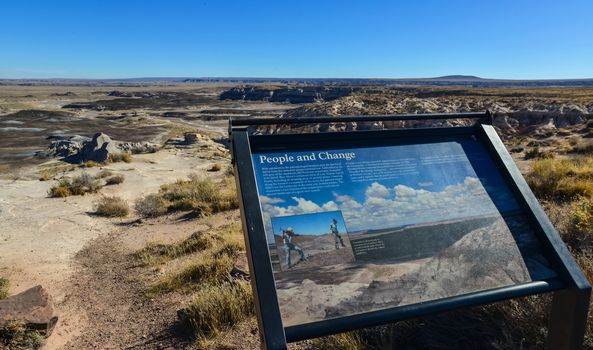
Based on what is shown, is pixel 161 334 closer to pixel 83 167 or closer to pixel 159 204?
pixel 159 204

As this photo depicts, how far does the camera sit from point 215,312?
4.67 m

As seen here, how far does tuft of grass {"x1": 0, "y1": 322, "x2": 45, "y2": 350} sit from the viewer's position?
455 cm

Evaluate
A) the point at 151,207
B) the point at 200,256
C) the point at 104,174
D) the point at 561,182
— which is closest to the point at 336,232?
the point at 200,256

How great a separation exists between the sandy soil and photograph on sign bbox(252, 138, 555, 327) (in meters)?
3.62

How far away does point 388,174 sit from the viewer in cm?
323

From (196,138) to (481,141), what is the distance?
29.9 metres

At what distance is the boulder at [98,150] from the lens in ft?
80.4

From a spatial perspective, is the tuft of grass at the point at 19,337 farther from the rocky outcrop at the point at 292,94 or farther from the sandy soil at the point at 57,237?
the rocky outcrop at the point at 292,94

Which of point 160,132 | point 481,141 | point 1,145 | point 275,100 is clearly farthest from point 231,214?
point 275,100

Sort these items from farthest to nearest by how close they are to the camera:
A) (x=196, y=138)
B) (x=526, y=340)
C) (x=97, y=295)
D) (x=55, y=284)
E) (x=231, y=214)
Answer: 1. (x=196, y=138)
2. (x=231, y=214)
3. (x=55, y=284)
4. (x=97, y=295)
5. (x=526, y=340)

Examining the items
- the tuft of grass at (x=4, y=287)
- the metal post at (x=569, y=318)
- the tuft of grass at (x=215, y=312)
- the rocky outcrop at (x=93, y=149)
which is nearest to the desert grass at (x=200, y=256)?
the tuft of grass at (x=215, y=312)

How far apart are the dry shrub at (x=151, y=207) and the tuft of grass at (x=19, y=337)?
6.34m

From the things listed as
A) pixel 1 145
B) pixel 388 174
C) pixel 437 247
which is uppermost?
pixel 388 174

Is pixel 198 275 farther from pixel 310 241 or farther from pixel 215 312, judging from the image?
pixel 310 241
